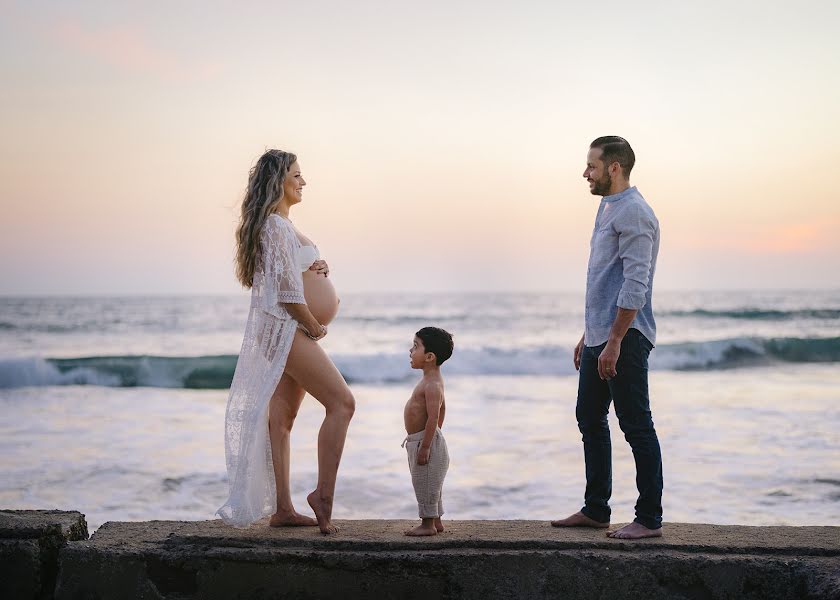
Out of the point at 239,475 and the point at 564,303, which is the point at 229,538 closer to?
the point at 239,475

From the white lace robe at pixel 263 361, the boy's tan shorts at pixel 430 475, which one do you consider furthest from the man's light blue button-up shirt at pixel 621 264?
the white lace robe at pixel 263 361

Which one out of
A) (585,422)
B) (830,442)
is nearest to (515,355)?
(830,442)

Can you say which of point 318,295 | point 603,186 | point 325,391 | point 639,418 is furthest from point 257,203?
point 639,418

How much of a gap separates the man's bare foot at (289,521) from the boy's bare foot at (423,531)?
551 millimetres

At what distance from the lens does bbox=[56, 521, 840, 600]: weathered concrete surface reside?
3.44 meters

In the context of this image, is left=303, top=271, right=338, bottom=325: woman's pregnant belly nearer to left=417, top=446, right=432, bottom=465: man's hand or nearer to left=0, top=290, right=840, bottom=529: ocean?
left=417, top=446, right=432, bottom=465: man's hand

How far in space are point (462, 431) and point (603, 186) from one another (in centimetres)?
647

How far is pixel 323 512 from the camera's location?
3869mm

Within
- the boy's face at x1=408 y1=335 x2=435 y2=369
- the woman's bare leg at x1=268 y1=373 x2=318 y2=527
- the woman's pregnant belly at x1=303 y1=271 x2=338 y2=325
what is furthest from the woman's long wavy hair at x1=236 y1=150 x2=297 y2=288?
the boy's face at x1=408 y1=335 x2=435 y2=369

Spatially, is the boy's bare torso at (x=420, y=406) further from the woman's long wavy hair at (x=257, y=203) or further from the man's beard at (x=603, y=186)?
the man's beard at (x=603, y=186)

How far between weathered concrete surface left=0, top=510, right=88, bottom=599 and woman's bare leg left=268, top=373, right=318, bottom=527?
3.09 ft

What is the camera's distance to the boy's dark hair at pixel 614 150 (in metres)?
3.96

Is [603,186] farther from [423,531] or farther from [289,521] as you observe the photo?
[289,521]

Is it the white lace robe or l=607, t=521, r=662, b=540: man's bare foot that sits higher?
the white lace robe
